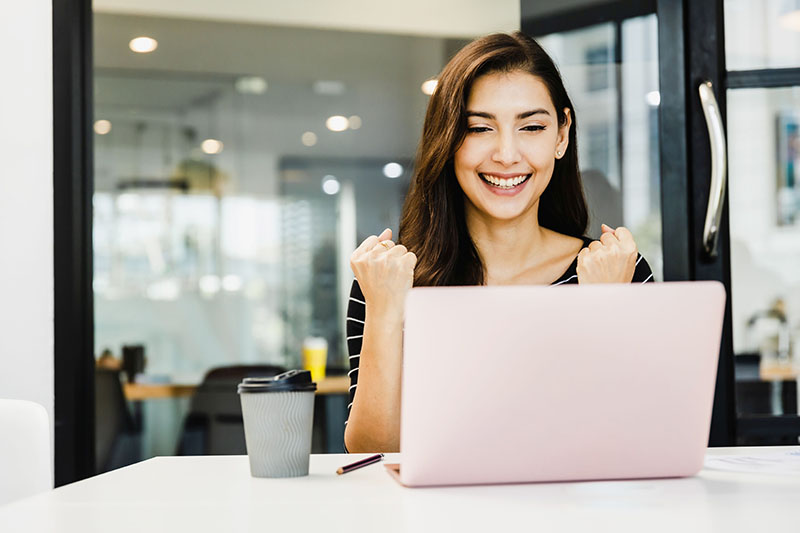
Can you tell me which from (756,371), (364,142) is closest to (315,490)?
(756,371)

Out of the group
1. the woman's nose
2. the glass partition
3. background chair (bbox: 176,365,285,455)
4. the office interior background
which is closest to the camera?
the woman's nose

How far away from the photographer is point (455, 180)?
1.98 metres

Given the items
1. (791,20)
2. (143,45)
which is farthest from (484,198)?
(143,45)

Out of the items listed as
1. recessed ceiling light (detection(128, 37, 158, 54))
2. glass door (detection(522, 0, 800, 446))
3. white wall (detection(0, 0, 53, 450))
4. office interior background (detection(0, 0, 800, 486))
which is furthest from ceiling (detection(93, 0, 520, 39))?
white wall (detection(0, 0, 53, 450))

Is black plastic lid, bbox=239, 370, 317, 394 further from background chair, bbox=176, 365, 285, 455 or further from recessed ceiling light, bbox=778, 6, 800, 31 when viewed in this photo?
background chair, bbox=176, 365, 285, 455

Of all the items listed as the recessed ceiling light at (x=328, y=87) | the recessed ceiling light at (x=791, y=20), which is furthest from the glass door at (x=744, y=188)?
the recessed ceiling light at (x=328, y=87)

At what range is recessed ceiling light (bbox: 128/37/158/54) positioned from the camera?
504 centimetres

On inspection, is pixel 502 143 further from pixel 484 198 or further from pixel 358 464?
pixel 358 464

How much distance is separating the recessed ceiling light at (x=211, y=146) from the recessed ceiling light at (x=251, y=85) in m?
0.37

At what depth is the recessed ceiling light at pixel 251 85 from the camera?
5797 millimetres

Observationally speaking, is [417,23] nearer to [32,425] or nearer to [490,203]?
[490,203]

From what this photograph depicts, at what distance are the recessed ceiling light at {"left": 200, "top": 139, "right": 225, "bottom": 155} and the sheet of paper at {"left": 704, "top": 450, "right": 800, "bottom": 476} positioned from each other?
16.5ft

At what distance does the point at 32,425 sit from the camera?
1.37 metres

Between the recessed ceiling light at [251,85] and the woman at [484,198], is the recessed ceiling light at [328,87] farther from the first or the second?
the woman at [484,198]
